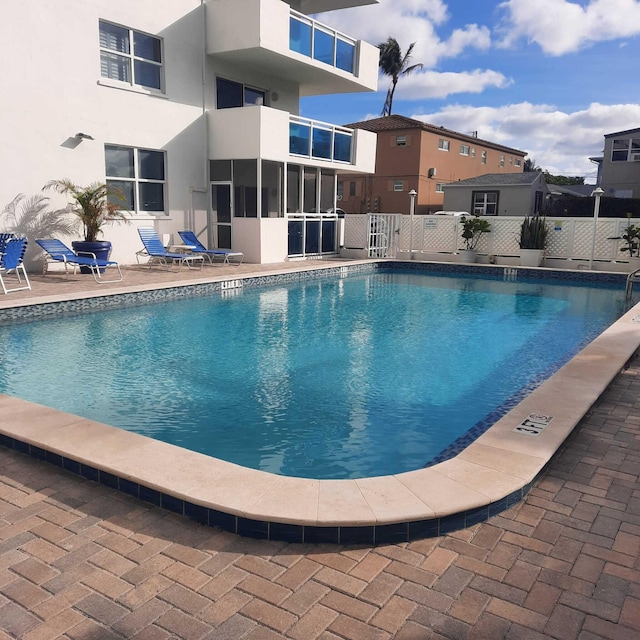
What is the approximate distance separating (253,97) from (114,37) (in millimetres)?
5056

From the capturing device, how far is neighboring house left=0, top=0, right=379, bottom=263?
1173cm

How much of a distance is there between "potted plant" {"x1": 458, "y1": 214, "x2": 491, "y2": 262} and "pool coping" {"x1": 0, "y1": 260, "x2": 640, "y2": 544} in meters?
14.6

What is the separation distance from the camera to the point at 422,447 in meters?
4.71

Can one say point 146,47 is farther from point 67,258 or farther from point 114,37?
point 67,258

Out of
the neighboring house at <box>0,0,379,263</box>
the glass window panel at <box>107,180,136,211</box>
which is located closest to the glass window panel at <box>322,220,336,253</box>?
the neighboring house at <box>0,0,379,263</box>

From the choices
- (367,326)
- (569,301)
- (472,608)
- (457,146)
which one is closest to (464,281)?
(569,301)

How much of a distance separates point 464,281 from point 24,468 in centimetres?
1355

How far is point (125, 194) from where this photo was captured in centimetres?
1393

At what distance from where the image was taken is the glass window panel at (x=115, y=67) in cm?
1316

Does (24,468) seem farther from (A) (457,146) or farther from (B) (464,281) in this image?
(A) (457,146)

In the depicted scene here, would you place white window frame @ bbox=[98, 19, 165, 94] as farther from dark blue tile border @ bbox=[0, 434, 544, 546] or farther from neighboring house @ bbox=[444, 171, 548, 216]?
neighboring house @ bbox=[444, 171, 548, 216]

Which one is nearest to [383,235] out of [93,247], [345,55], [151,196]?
[345,55]

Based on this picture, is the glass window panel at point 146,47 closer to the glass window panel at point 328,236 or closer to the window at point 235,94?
the window at point 235,94

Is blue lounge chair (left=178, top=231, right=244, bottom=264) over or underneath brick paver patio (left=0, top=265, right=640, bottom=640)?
over
